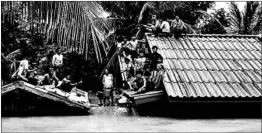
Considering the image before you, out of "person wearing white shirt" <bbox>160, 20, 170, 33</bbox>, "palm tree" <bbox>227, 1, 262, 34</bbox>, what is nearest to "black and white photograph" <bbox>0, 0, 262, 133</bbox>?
"person wearing white shirt" <bbox>160, 20, 170, 33</bbox>

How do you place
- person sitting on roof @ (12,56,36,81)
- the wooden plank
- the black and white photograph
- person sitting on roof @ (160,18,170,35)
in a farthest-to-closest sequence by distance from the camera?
person sitting on roof @ (160,18,170,35)
person sitting on roof @ (12,56,36,81)
the wooden plank
the black and white photograph

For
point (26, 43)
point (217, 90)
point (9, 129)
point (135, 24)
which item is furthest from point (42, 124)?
point (135, 24)

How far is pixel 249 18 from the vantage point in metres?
19.0

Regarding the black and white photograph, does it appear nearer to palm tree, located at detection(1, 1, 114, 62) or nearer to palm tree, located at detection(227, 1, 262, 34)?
palm tree, located at detection(1, 1, 114, 62)

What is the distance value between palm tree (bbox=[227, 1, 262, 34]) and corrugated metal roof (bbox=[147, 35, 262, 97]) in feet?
26.0

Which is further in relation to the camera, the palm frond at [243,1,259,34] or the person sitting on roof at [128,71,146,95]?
the palm frond at [243,1,259,34]

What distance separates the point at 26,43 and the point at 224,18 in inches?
436

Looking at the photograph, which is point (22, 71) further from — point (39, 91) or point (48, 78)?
point (39, 91)

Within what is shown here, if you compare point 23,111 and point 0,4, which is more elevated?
point 0,4

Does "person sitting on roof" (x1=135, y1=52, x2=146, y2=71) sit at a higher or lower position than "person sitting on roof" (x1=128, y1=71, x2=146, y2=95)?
higher

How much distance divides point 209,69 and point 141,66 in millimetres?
2085

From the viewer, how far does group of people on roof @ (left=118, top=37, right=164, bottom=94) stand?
29.2 feet

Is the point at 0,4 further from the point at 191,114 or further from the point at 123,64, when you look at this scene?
the point at 123,64

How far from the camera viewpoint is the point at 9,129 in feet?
23.3
